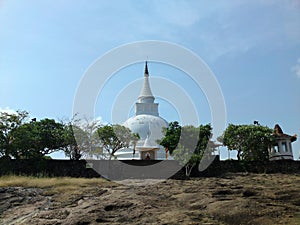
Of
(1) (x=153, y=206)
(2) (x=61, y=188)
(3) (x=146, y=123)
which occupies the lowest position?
(1) (x=153, y=206)

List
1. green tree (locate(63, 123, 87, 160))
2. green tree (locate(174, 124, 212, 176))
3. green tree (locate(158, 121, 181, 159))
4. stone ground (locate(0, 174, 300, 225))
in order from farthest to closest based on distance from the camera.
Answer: green tree (locate(63, 123, 87, 160)) < green tree (locate(158, 121, 181, 159)) < green tree (locate(174, 124, 212, 176)) < stone ground (locate(0, 174, 300, 225))

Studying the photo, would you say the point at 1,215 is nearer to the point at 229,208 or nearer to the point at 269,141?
the point at 229,208

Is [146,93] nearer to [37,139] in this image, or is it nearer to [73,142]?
[73,142]

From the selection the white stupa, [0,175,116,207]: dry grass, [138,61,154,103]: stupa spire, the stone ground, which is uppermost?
[138,61,154,103]: stupa spire

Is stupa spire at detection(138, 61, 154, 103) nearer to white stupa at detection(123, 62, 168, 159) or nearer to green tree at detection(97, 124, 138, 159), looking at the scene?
white stupa at detection(123, 62, 168, 159)

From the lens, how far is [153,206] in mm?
9805

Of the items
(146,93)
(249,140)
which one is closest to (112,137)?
(249,140)

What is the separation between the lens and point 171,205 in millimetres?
9984

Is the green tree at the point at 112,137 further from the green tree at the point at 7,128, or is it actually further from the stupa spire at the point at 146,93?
the stupa spire at the point at 146,93

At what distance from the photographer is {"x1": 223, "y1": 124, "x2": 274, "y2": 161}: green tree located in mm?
24781

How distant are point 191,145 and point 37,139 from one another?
1110 cm

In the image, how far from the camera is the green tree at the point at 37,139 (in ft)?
71.1

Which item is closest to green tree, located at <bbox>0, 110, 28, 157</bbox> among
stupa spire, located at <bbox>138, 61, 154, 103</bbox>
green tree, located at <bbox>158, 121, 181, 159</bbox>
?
green tree, located at <bbox>158, 121, 181, 159</bbox>

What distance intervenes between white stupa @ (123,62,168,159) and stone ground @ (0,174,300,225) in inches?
796
